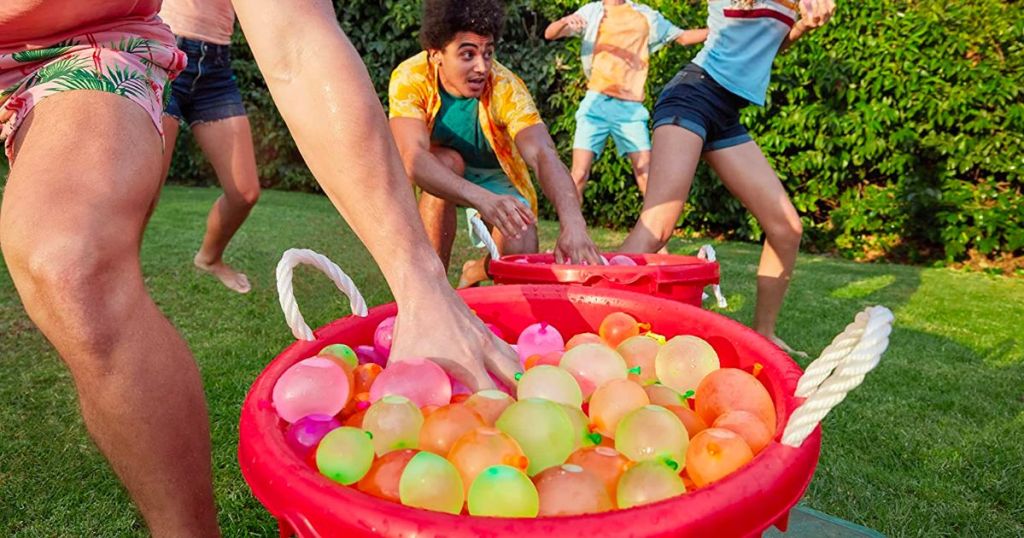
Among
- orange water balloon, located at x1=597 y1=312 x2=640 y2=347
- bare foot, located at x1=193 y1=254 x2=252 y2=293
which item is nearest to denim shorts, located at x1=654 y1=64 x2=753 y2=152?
orange water balloon, located at x1=597 y1=312 x2=640 y2=347

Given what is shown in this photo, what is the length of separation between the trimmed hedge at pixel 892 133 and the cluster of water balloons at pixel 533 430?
5504 millimetres

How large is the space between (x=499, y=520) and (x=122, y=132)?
0.93 meters

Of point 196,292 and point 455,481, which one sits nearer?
point 455,481

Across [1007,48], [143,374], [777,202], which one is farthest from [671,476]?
[1007,48]

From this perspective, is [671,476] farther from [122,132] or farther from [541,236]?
[541,236]

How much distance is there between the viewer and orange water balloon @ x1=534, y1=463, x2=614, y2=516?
84 cm

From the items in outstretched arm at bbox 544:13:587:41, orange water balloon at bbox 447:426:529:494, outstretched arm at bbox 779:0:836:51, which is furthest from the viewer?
outstretched arm at bbox 544:13:587:41

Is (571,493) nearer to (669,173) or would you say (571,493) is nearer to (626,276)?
(626,276)

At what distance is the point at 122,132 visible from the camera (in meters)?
1.14

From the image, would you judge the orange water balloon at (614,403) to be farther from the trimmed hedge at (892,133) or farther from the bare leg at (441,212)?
the trimmed hedge at (892,133)

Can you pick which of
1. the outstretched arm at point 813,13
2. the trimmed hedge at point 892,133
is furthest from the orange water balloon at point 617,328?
the trimmed hedge at point 892,133

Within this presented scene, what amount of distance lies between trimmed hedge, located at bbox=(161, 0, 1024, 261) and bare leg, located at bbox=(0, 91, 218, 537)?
5.95m

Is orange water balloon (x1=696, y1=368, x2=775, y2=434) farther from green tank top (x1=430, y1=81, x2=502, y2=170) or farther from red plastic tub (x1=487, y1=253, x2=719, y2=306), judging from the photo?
green tank top (x1=430, y1=81, x2=502, y2=170)

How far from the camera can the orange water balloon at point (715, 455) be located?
915 mm
